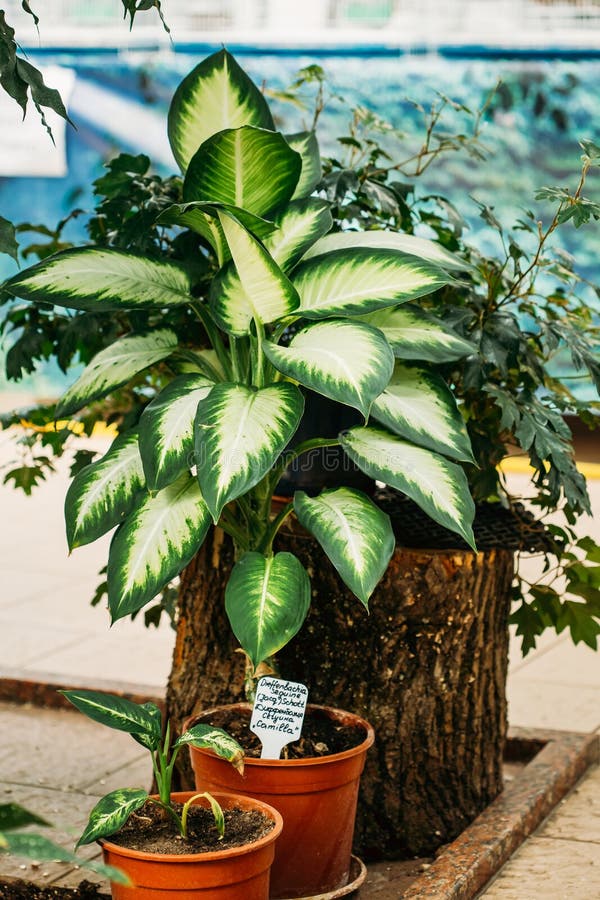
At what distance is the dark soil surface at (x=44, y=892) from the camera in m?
2.30

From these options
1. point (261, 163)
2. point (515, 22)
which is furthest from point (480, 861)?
point (515, 22)

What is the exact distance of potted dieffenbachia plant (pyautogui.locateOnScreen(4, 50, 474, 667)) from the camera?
1.90 meters

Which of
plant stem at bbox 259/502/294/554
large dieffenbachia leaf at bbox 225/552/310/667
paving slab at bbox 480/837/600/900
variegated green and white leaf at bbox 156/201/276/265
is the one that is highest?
variegated green and white leaf at bbox 156/201/276/265

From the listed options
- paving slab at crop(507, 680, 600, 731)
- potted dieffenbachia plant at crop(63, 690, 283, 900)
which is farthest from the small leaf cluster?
paving slab at crop(507, 680, 600, 731)

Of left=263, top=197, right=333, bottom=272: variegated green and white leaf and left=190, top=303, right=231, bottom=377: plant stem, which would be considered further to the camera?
left=190, top=303, right=231, bottom=377: plant stem

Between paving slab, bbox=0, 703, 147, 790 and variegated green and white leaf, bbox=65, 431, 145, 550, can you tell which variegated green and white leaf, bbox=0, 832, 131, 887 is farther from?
paving slab, bbox=0, 703, 147, 790

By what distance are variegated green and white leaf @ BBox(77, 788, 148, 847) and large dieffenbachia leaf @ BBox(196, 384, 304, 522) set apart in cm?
49

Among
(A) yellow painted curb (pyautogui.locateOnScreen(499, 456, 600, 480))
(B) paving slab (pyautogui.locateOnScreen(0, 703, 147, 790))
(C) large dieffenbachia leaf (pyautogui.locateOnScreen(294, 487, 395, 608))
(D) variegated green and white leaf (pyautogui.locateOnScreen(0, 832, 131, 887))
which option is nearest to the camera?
(D) variegated green and white leaf (pyautogui.locateOnScreen(0, 832, 131, 887))

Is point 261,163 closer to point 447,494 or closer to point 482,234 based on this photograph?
point 447,494

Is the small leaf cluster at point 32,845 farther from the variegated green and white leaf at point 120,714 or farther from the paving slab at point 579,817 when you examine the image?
the paving slab at point 579,817

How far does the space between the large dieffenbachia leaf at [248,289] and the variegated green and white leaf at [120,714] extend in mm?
688

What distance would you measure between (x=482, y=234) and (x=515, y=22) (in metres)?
1.92

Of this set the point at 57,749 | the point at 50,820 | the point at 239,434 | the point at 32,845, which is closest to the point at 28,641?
the point at 57,749

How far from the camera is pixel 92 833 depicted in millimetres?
1750
